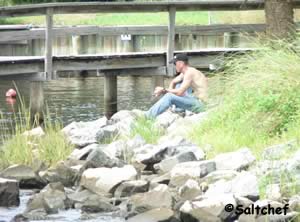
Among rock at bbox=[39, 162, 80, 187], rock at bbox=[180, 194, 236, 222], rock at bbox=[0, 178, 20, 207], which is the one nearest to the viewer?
rock at bbox=[180, 194, 236, 222]

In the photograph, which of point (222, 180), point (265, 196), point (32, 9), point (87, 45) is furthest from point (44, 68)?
point (87, 45)

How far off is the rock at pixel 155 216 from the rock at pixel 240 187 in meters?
0.52

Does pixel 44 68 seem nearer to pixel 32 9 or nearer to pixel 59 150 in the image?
pixel 32 9

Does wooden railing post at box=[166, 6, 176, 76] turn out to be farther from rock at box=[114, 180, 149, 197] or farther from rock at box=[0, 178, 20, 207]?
rock at box=[0, 178, 20, 207]

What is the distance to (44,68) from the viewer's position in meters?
17.4

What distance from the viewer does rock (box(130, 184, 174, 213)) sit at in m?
10.3

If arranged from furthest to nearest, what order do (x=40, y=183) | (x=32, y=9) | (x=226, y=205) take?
(x=32, y=9), (x=40, y=183), (x=226, y=205)

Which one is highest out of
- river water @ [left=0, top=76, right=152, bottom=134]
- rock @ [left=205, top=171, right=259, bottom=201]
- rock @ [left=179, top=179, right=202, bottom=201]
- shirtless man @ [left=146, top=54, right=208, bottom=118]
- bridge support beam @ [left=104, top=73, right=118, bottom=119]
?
shirtless man @ [left=146, top=54, right=208, bottom=118]

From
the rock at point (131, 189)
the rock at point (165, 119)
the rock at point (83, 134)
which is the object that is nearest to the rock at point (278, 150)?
the rock at point (131, 189)

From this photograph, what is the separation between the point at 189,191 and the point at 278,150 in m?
1.12

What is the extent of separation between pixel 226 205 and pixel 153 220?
74 centimetres

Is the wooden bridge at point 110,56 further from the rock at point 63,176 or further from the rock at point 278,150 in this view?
the rock at point 278,150

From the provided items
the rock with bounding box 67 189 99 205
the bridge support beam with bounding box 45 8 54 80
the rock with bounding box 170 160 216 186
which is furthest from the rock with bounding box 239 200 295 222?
the bridge support beam with bounding box 45 8 54 80

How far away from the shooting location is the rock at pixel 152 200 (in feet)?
33.9
